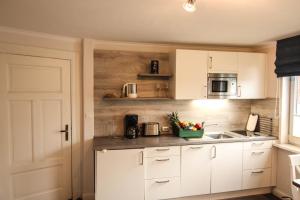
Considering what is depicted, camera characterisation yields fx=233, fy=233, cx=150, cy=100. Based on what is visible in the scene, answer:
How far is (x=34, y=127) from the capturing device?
290 cm

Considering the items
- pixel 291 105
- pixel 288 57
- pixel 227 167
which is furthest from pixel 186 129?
pixel 288 57

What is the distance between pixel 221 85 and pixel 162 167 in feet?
4.84

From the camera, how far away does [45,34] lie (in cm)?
288

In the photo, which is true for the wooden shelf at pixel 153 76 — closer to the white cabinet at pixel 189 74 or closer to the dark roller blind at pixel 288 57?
the white cabinet at pixel 189 74

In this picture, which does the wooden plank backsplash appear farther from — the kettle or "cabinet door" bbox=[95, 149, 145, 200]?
"cabinet door" bbox=[95, 149, 145, 200]

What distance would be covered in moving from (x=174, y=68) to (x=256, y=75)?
1.31 meters

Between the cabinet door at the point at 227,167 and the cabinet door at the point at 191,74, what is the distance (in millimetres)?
801

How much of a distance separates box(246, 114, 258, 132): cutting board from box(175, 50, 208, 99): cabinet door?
3.35ft

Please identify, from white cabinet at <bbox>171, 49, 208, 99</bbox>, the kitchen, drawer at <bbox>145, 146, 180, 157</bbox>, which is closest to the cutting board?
the kitchen

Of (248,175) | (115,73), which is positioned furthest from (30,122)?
(248,175)

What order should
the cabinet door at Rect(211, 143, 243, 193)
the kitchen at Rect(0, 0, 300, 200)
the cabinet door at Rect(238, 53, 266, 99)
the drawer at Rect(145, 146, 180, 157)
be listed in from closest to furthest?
the kitchen at Rect(0, 0, 300, 200) < the drawer at Rect(145, 146, 180, 157) < the cabinet door at Rect(211, 143, 243, 193) < the cabinet door at Rect(238, 53, 266, 99)

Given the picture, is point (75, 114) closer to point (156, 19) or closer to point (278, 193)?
point (156, 19)

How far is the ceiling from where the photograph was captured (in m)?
1.89

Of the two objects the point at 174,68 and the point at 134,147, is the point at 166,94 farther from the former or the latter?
the point at 134,147
